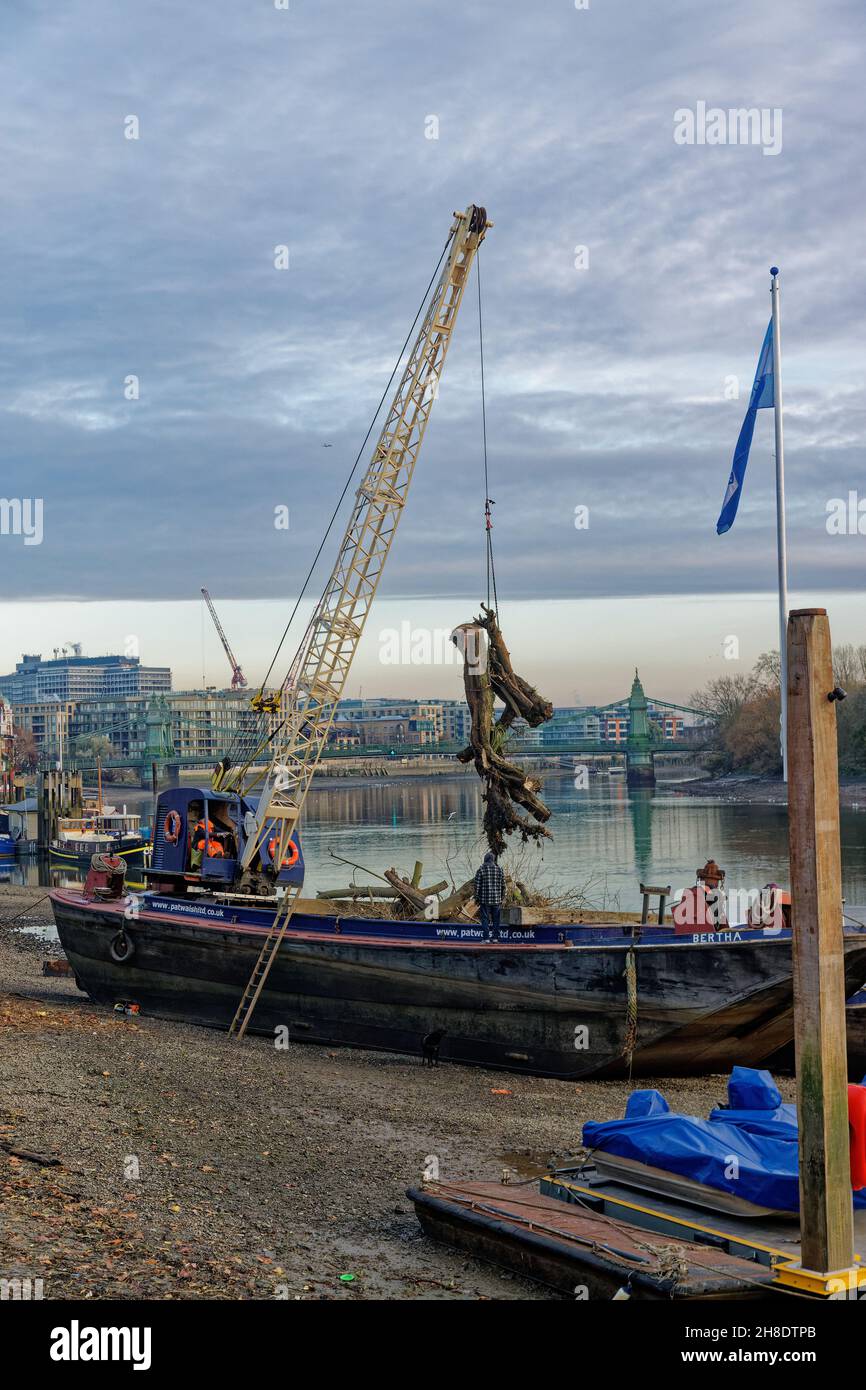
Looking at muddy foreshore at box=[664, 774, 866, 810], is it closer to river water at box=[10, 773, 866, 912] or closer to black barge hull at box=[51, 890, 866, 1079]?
river water at box=[10, 773, 866, 912]

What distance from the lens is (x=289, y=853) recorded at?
26.6 metres

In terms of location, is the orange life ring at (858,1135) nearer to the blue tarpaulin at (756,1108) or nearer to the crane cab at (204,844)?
the blue tarpaulin at (756,1108)

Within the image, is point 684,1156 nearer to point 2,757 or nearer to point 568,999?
point 568,999

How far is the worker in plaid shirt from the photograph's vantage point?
20.1 metres

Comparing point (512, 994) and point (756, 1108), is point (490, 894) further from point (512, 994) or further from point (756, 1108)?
point (756, 1108)

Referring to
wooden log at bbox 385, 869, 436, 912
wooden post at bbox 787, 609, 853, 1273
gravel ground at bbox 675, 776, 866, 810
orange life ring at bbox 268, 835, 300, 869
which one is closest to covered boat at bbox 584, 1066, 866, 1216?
wooden post at bbox 787, 609, 853, 1273

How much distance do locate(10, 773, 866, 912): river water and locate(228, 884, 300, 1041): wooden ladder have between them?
5130mm

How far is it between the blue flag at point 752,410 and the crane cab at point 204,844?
11683 millimetres

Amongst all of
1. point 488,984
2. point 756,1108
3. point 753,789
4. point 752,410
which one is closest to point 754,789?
point 753,789

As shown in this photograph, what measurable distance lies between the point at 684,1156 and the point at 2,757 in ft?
367

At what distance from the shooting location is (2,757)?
377 ft

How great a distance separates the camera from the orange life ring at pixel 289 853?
2645 cm

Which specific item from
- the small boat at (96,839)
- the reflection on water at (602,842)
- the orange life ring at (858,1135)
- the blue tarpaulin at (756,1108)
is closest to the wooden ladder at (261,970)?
the blue tarpaulin at (756,1108)
